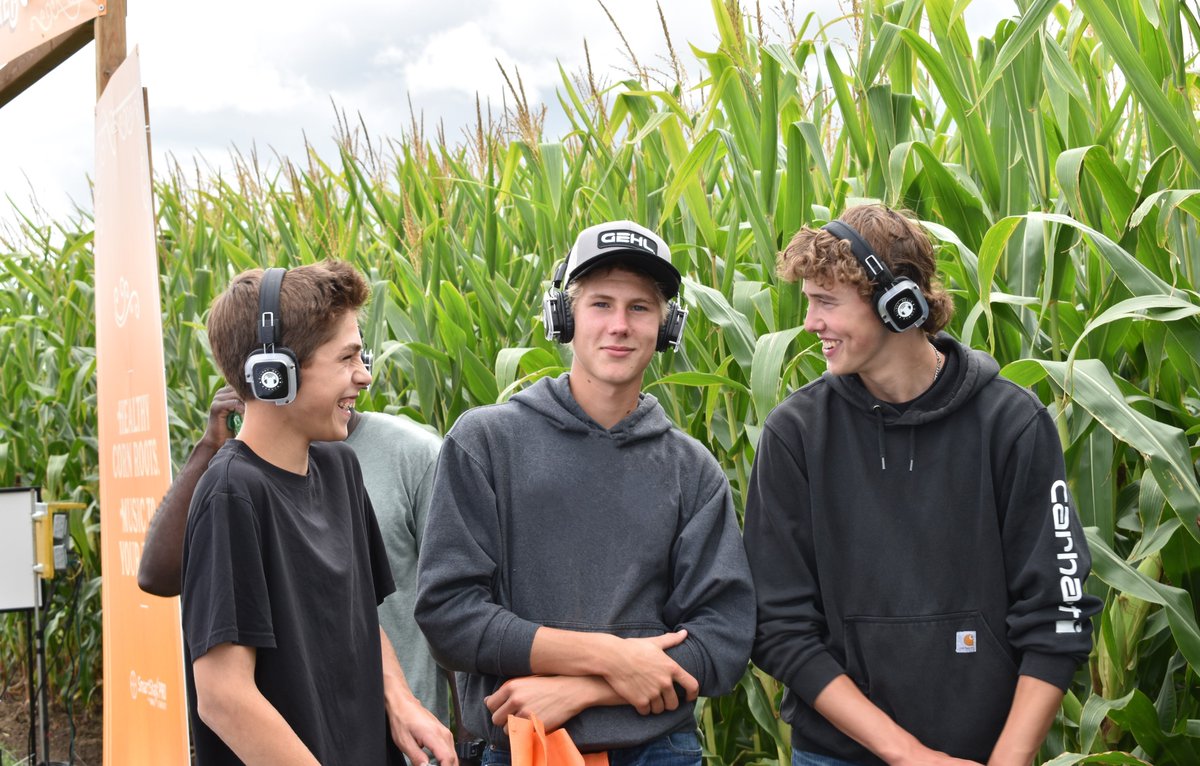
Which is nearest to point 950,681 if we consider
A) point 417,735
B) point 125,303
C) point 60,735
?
point 417,735

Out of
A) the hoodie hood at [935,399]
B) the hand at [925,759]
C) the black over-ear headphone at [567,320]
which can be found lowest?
the hand at [925,759]

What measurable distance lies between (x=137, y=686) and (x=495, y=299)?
1576 millimetres

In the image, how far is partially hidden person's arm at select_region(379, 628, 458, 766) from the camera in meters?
1.82

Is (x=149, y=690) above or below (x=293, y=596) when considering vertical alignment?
below

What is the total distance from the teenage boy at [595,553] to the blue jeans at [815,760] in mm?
189

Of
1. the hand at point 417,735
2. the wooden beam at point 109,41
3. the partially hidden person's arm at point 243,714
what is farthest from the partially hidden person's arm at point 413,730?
the wooden beam at point 109,41

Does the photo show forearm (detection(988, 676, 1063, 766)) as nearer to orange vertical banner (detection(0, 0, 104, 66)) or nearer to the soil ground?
orange vertical banner (detection(0, 0, 104, 66))

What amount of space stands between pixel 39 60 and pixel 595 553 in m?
3.46

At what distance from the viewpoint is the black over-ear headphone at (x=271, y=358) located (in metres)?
1.66

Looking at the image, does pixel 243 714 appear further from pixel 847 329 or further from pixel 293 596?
pixel 847 329

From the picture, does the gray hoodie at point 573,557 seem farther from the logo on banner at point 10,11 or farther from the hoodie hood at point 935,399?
the logo on banner at point 10,11

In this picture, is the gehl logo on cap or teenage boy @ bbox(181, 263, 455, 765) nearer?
teenage boy @ bbox(181, 263, 455, 765)

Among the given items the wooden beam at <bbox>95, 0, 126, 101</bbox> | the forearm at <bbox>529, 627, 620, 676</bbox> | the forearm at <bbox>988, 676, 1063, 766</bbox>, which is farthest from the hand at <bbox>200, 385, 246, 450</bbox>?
the wooden beam at <bbox>95, 0, 126, 101</bbox>

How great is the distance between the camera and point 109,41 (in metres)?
3.70
